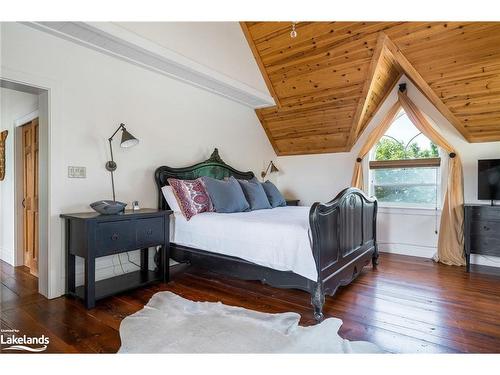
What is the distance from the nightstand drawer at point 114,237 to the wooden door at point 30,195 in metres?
1.52

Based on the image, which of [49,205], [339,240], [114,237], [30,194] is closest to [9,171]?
[30,194]

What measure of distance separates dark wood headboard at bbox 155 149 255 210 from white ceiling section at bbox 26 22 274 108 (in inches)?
39.7

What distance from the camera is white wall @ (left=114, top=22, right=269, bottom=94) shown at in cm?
312

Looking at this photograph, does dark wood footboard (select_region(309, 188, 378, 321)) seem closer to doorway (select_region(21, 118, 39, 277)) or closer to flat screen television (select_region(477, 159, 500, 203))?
flat screen television (select_region(477, 159, 500, 203))

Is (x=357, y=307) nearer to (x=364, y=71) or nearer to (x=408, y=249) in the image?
(x=408, y=249)

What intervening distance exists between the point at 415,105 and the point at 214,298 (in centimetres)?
392

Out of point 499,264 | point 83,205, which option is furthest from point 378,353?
point 499,264

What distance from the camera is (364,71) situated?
3.79m

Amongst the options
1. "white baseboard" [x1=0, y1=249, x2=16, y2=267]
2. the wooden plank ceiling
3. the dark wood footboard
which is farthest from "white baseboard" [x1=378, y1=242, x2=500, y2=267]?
"white baseboard" [x1=0, y1=249, x2=16, y2=267]

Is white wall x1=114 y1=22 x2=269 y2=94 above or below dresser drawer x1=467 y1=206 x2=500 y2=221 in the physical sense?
above

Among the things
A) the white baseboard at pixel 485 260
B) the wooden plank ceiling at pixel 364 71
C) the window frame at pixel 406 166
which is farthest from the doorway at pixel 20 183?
the white baseboard at pixel 485 260

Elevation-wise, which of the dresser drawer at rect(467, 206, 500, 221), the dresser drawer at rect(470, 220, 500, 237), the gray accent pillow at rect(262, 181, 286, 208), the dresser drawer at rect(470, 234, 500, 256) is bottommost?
the dresser drawer at rect(470, 234, 500, 256)

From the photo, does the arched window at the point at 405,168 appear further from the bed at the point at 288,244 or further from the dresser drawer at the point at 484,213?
the bed at the point at 288,244
